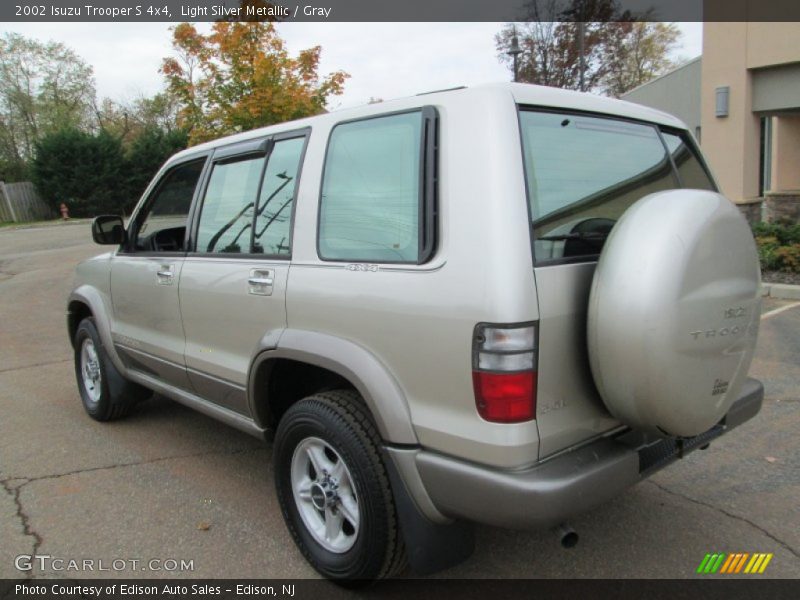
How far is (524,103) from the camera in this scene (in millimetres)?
2346

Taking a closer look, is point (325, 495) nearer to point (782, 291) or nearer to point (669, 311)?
point (669, 311)

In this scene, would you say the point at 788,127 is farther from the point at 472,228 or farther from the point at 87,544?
the point at 87,544

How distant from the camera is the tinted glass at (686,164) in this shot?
3.11 meters

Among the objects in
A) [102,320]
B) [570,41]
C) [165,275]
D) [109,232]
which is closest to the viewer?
[165,275]

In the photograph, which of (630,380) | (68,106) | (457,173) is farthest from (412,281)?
(68,106)

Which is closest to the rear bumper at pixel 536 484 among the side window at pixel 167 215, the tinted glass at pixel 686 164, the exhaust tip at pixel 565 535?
the exhaust tip at pixel 565 535

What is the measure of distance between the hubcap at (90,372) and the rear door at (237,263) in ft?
5.32

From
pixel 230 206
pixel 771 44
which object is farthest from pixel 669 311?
pixel 771 44

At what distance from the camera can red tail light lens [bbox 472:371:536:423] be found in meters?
2.10

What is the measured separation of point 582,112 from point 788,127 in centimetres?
1180

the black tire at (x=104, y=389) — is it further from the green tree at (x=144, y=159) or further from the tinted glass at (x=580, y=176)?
the green tree at (x=144, y=159)

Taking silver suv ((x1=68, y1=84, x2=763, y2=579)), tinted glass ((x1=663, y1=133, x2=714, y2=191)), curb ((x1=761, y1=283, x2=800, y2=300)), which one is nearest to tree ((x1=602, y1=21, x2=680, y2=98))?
curb ((x1=761, y1=283, x2=800, y2=300))

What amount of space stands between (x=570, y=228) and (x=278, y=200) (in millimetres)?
1405

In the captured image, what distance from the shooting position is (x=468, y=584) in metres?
2.76
